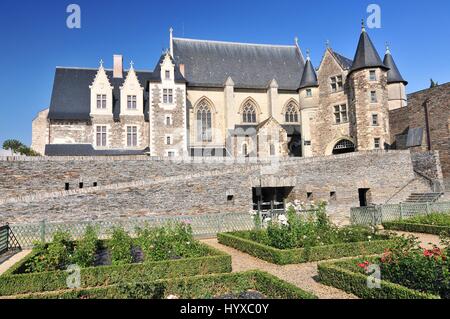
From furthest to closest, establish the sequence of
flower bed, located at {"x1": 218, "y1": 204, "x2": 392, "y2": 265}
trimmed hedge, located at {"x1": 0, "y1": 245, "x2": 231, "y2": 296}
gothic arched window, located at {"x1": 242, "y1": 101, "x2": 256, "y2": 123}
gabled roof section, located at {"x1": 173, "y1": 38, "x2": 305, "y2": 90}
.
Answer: gothic arched window, located at {"x1": 242, "y1": 101, "x2": 256, "y2": 123}
gabled roof section, located at {"x1": 173, "y1": 38, "x2": 305, "y2": 90}
flower bed, located at {"x1": 218, "y1": 204, "x2": 392, "y2": 265}
trimmed hedge, located at {"x1": 0, "y1": 245, "x2": 231, "y2": 296}

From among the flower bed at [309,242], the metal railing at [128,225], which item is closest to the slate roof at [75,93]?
the metal railing at [128,225]

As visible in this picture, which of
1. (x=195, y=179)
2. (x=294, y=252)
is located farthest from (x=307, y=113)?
(x=294, y=252)

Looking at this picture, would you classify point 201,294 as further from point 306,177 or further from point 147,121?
point 147,121

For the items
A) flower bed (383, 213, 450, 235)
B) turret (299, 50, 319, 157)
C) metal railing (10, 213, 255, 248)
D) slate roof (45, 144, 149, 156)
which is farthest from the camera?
turret (299, 50, 319, 157)

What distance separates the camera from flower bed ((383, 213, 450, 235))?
50.4 feet

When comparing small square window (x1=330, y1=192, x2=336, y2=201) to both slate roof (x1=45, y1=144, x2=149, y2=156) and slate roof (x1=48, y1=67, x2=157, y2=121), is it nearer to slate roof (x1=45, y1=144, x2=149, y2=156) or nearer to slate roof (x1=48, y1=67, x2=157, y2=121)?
slate roof (x1=45, y1=144, x2=149, y2=156)

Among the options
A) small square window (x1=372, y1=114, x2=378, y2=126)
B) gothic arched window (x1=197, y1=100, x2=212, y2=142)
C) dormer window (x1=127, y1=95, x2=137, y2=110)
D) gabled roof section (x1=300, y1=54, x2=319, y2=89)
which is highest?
gabled roof section (x1=300, y1=54, x2=319, y2=89)

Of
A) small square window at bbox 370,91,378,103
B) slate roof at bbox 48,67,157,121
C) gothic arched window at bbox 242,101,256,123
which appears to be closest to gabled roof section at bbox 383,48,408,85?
small square window at bbox 370,91,378,103

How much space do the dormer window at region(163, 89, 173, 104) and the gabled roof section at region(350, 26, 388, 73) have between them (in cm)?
1571

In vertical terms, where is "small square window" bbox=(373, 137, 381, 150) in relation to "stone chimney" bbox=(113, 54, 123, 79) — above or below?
below

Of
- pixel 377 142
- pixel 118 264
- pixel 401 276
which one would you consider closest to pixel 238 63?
pixel 377 142

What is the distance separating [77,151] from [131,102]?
24.0ft

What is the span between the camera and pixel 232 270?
32.3 feet

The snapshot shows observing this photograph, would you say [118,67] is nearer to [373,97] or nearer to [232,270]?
[373,97]
